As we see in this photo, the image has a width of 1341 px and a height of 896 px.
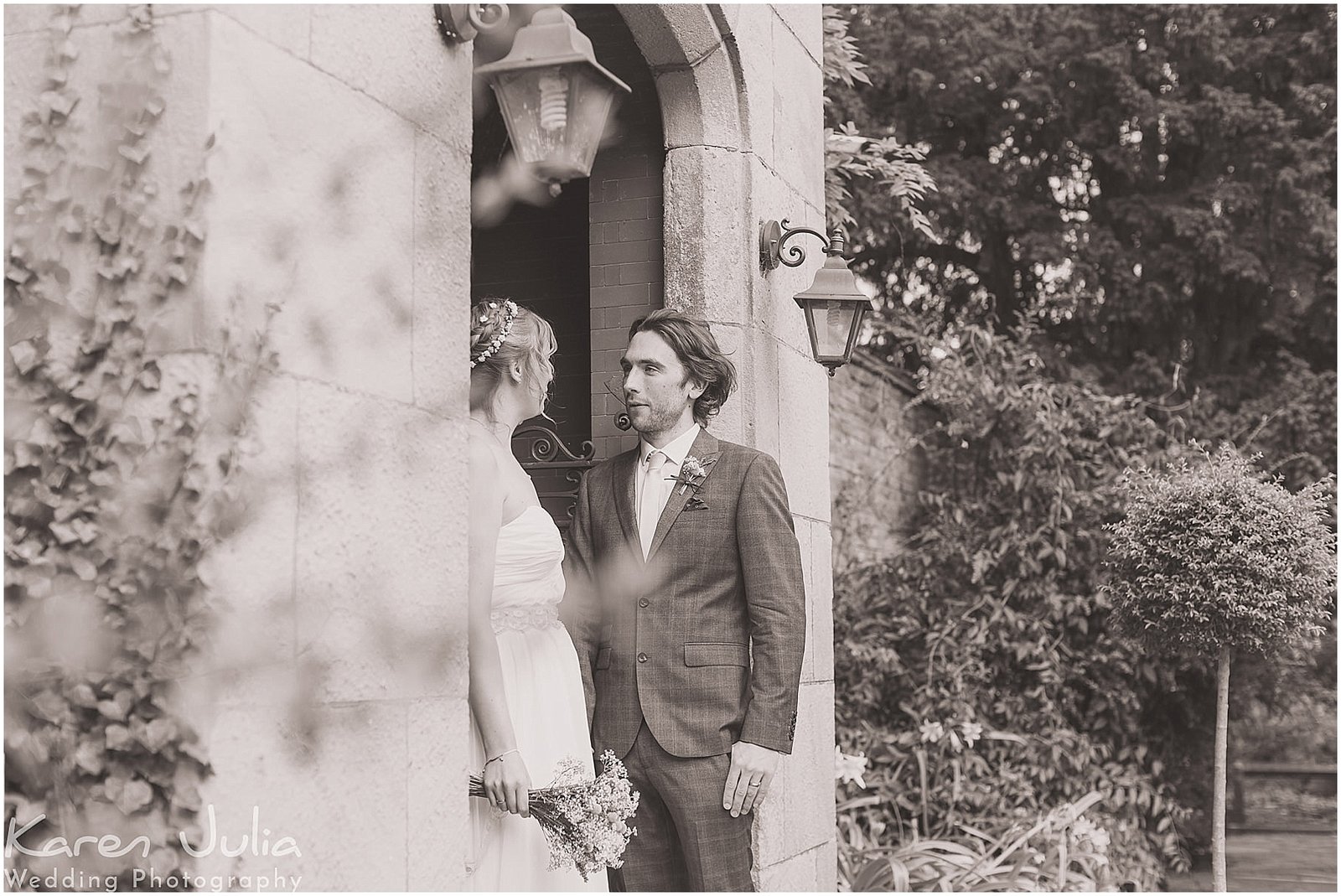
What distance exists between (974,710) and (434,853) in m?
5.61

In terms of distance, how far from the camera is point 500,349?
3.62 metres

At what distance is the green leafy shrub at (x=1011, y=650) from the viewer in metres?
7.72

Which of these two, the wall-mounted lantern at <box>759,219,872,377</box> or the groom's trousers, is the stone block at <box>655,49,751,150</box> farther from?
the groom's trousers

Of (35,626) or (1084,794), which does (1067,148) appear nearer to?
(1084,794)

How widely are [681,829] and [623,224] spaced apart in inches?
84.1

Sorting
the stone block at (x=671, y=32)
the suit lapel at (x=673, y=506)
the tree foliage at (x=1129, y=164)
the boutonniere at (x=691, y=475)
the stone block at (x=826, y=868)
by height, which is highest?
the tree foliage at (x=1129, y=164)

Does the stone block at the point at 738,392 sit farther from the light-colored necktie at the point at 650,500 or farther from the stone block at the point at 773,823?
the stone block at the point at 773,823

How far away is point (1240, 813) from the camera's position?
11.5 metres

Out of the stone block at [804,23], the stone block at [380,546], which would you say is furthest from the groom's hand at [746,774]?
the stone block at [804,23]

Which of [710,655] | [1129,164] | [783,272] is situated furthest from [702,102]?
[1129,164]

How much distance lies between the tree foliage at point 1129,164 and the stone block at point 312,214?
8.71m

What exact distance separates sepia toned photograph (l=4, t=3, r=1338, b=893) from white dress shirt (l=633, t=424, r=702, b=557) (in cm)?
2

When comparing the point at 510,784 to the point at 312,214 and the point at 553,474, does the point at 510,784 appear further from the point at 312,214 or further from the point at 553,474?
the point at 553,474

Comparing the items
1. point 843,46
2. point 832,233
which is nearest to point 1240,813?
point 843,46
